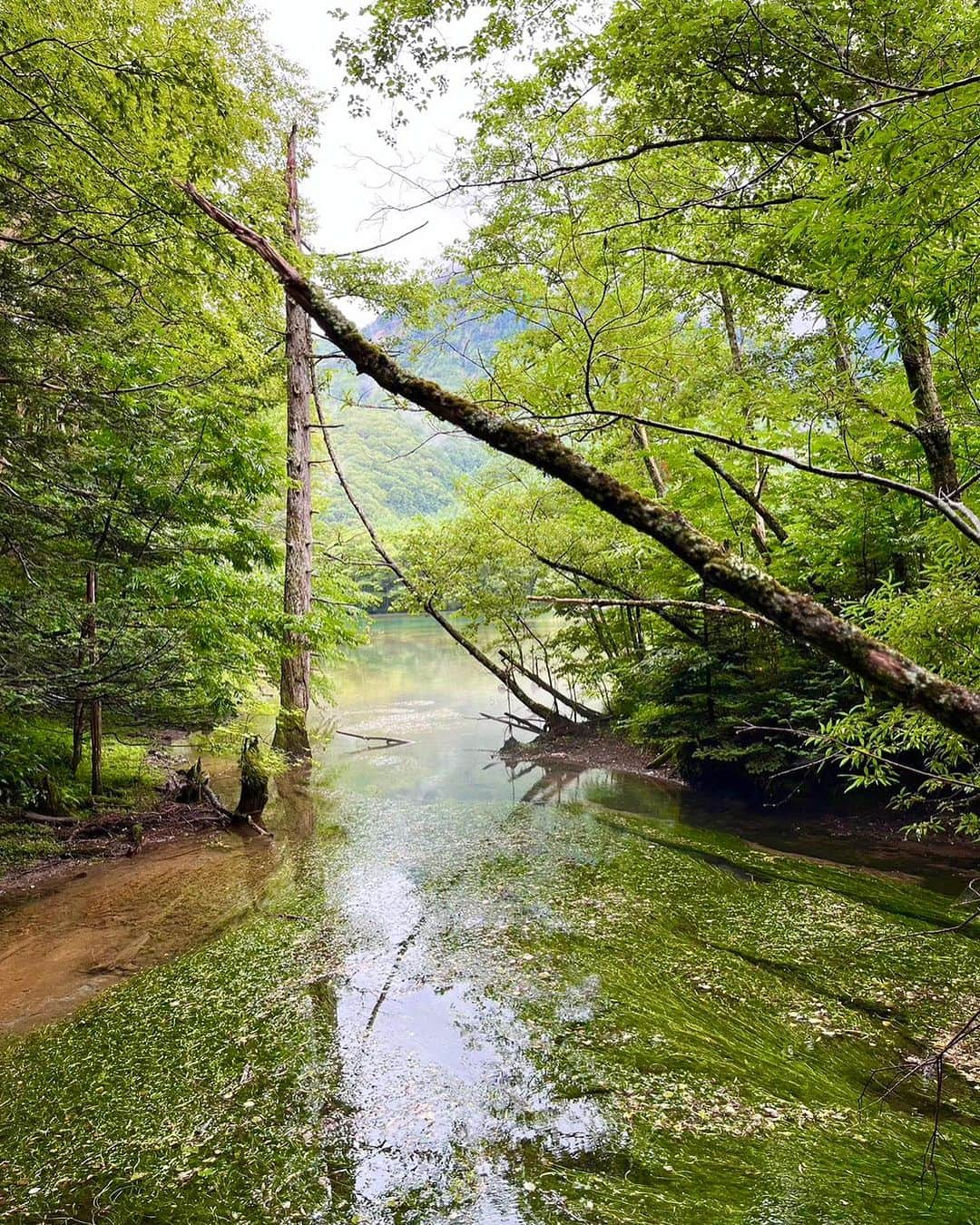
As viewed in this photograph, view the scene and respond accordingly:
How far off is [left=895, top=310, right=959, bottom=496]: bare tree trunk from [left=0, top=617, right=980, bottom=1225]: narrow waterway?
2741 millimetres

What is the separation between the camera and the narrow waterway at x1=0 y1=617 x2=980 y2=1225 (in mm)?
2092

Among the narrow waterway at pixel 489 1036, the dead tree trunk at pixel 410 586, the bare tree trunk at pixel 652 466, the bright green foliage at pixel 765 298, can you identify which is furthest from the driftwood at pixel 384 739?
the bare tree trunk at pixel 652 466

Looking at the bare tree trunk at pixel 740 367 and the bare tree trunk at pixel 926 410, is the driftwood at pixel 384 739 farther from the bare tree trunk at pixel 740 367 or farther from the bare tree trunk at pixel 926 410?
the bare tree trunk at pixel 926 410

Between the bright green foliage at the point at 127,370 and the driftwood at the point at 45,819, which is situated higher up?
the bright green foliage at the point at 127,370

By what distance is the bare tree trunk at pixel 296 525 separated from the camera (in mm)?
9164

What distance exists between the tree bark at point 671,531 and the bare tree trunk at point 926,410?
253 cm

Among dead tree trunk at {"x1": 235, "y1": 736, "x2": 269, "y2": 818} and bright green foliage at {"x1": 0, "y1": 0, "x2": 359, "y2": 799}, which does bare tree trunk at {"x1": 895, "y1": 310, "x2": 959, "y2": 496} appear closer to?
bright green foliage at {"x1": 0, "y1": 0, "x2": 359, "y2": 799}

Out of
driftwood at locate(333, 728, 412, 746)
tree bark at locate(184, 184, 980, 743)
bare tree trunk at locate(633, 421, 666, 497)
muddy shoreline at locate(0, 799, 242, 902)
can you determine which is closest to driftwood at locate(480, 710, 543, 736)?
driftwood at locate(333, 728, 412, 746)

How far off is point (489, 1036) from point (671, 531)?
2683mm

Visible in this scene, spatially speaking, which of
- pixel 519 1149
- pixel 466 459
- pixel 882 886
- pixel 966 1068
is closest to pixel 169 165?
pixel 519 1149

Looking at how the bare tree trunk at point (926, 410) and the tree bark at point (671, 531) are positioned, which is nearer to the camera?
the tree bark at point (671, 531)

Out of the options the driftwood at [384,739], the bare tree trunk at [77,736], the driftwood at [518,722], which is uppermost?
the bare tree trunk at [77,736]

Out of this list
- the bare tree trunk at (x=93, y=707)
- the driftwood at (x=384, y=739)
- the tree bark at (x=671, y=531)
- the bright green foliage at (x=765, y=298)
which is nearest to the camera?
the tree bark at (x=671, y=531)

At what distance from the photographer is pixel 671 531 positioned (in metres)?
1.81
